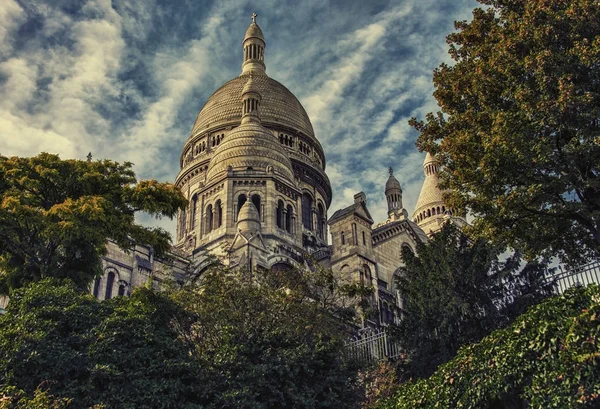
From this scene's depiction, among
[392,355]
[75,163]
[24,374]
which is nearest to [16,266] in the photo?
[75,163]

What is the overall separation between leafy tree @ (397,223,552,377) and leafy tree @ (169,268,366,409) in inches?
86.3

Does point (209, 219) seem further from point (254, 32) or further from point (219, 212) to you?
point (254, 32)

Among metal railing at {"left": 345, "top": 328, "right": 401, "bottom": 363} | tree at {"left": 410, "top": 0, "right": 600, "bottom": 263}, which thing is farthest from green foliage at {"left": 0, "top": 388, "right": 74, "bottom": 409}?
tree at {"left": 410, "top": 0, "right": 600, "bottom": 263}

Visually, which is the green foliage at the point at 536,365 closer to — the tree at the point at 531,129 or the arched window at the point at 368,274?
the tree at the point at 531,129

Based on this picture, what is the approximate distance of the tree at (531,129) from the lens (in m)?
15.2

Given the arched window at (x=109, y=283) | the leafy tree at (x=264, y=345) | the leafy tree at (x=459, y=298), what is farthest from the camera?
the arched window at (x=109, y=283)

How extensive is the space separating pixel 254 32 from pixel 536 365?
58410 millimetres

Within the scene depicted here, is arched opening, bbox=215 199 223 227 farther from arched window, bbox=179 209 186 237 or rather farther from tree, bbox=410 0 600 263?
tree, bbox=410 0 600 263

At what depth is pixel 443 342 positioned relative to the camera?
17.5 m

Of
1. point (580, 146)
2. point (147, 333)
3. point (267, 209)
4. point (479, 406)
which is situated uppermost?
point (267, 209)

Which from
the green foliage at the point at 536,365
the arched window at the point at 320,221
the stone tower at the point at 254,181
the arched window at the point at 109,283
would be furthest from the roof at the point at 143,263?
the green foliage at the point at 536,365

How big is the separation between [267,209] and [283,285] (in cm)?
1915

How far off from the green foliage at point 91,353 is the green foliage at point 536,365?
5.99 meters

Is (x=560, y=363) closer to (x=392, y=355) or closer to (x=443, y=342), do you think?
(x=443, y=342)
